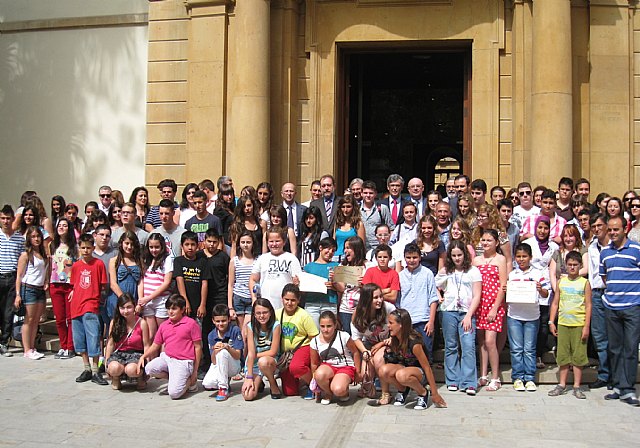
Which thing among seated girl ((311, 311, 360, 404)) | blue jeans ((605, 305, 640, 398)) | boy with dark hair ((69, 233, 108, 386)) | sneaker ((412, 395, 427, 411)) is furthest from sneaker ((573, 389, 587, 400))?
boy with dark hair ((69, 233, 108, 386))

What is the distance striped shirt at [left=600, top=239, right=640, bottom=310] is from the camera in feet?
26.4

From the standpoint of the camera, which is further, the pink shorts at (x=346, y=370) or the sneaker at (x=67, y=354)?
the sneaker at (x=67, y=354)

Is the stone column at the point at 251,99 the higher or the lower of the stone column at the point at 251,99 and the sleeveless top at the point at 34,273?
the higher

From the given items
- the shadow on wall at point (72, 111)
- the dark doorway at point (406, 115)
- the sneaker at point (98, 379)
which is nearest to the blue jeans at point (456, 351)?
the sneaker at point (98, 379)

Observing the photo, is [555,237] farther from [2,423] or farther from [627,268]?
[2,423]

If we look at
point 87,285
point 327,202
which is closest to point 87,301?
point 87,285

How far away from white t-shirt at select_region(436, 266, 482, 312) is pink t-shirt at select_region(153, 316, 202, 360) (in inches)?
106

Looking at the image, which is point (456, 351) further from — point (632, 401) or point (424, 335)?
point (632, 401)

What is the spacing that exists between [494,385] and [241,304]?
291 cm

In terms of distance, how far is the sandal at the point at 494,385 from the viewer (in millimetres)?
8349

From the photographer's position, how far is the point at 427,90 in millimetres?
24656

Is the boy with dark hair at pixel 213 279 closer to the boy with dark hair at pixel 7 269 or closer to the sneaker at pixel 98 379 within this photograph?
the sneaker at pixel 98 379

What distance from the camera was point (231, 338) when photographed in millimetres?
8453

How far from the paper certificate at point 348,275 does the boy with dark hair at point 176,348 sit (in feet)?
5.28
